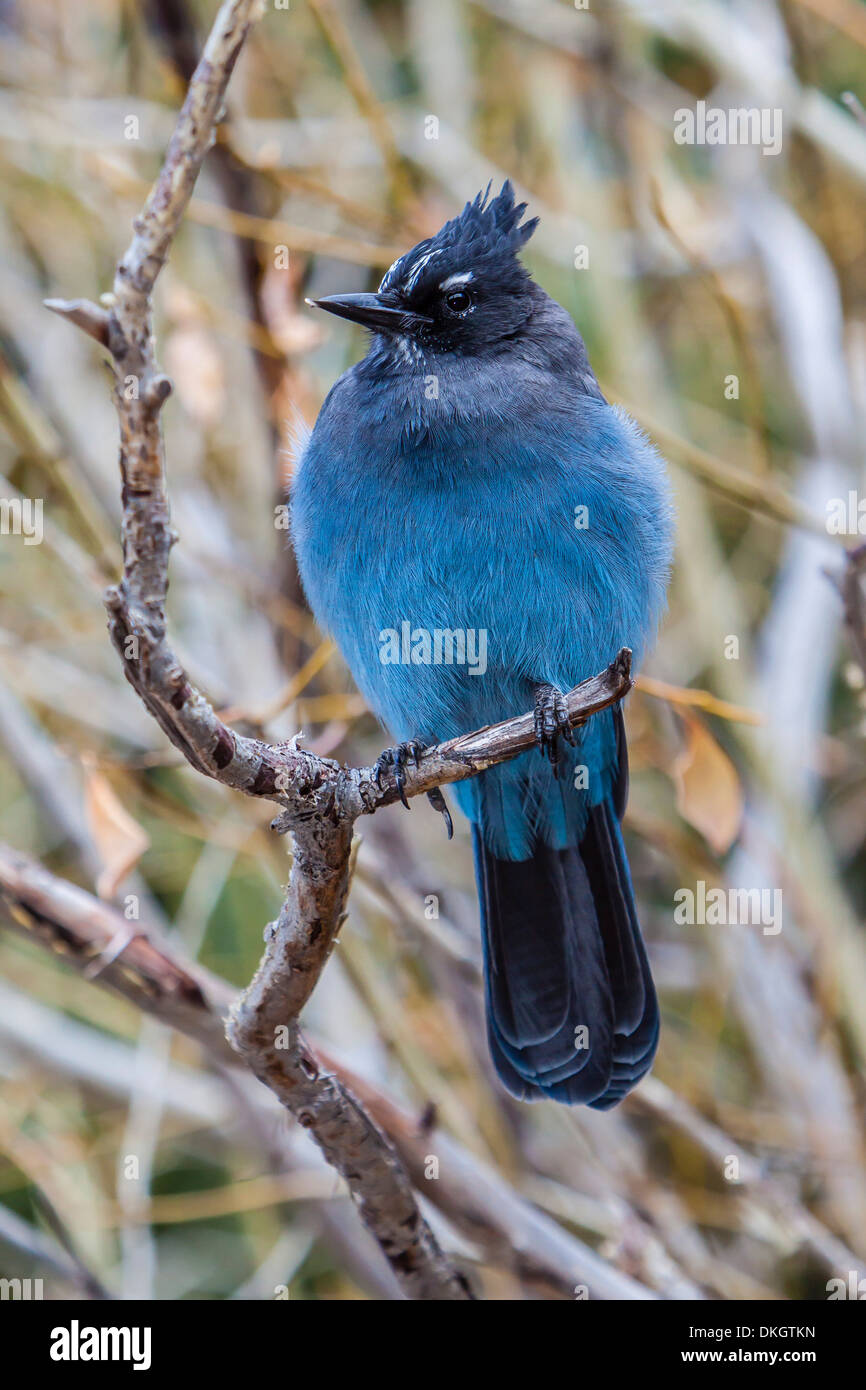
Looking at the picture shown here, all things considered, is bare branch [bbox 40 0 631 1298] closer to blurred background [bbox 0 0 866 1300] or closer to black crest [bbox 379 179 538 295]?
blurred background [bbox 0 0 866 1300]

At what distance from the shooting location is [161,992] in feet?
9.64

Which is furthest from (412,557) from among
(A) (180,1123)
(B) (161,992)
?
(A) (180,1123)

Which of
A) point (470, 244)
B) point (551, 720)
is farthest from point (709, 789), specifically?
point (470, 244)

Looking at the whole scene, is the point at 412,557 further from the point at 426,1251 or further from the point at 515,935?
the point at 426,1251

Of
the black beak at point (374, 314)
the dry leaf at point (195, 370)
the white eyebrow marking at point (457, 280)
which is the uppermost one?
the dry leaf at point (195, 370)

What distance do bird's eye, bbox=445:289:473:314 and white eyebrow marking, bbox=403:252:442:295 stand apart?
10cm

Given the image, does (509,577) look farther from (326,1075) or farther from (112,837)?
(326,1075)

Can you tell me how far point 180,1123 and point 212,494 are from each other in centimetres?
210

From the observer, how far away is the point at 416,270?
3.65 meters

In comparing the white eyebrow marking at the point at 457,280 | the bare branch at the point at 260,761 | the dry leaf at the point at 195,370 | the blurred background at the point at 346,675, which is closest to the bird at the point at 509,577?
the white eyebrow marking at the point at 457,280

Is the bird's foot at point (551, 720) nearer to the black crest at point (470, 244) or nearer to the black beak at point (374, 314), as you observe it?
the black beak at point (374, 314)

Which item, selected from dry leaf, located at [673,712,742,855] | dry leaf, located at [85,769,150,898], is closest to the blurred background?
dry leaf, located at [673,712,742,855]

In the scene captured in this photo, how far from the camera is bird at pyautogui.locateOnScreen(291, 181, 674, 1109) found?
11.2 feet

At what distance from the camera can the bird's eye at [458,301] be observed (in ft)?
12.1
